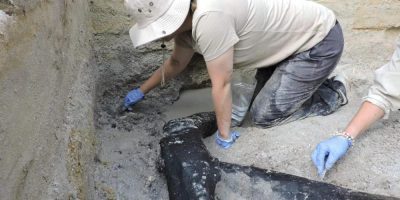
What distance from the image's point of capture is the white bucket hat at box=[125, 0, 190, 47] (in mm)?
1651

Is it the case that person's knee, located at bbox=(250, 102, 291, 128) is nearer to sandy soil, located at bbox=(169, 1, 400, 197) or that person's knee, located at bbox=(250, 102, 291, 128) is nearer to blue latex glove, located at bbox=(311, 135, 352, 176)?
sandy soil, located at bbox=(169, 1, 400, 197)

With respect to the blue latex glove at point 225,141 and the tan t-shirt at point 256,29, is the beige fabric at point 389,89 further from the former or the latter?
the blue latex glove at point 225,141

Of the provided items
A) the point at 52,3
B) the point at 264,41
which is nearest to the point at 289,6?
the point at 264,41

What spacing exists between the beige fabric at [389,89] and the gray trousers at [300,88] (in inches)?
11.6

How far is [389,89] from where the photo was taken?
6.04 ft

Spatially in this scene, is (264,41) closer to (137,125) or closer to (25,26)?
(137,125)

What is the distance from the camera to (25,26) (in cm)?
107

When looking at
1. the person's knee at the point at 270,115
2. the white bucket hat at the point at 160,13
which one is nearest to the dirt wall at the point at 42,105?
the white bucket hat at the point at 160,13

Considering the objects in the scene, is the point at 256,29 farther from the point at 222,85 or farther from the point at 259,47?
the point at 222,85

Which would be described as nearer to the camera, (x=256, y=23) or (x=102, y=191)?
(x=102, y=191)

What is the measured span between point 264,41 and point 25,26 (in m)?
1.12

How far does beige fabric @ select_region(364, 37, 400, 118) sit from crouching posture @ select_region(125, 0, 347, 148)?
0.97 ft

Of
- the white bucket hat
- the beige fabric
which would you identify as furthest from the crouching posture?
the beige fabric

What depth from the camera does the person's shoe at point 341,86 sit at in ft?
7.45
